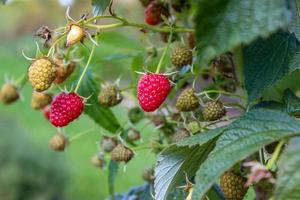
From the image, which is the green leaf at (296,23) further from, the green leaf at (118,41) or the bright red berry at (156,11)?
the green leaf at (118,41)

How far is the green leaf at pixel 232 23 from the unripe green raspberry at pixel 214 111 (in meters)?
0.23

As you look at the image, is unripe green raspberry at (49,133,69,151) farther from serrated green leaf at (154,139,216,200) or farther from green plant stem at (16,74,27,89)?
serrated green leaf at (154,139,216,200)

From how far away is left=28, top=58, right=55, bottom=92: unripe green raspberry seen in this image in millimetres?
682

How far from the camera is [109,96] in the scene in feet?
2.90

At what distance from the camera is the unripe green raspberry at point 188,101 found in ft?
2.47

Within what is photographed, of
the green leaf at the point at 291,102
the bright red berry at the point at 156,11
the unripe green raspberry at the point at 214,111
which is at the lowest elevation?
the unripe green raspberry at the point at 214,111

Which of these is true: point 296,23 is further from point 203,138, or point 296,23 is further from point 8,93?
point 8,93

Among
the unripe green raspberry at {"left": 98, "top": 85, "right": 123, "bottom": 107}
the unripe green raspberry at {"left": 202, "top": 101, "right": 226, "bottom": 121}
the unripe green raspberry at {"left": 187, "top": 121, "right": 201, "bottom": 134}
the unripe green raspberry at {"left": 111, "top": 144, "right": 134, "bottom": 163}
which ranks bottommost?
the unripe green raspberry at {"left": 111, "top": 144, "right": 134, "bottom": 163}

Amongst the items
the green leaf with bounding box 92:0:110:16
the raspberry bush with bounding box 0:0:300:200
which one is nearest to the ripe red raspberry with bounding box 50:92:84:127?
the raspberry bush with bounding box 0:0:300:200

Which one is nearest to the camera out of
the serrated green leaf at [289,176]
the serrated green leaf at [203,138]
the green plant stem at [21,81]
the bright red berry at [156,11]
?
the serrated green leaf at [289,176]

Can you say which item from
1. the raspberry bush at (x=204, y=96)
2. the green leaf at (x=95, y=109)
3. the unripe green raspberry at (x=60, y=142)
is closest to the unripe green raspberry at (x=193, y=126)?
the raspberry bush at (x=204, y=96)

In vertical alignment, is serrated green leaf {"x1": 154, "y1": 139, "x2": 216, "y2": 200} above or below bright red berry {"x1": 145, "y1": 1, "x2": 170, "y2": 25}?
below

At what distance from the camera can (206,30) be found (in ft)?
1.61

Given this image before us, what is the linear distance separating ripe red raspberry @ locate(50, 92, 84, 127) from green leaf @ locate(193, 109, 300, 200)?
0.73ft
